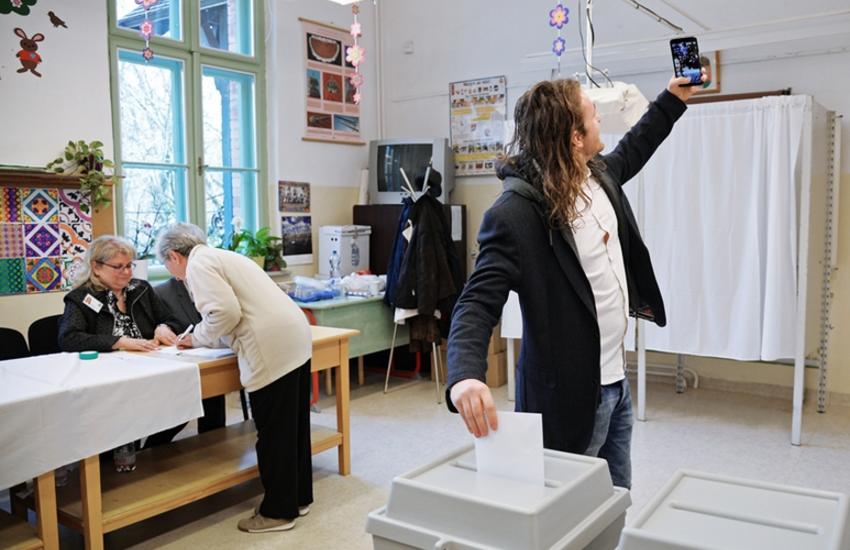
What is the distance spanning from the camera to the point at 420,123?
21.6ft

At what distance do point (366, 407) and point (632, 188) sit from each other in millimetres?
2265

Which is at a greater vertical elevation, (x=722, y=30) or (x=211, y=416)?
(x=722, y=30)

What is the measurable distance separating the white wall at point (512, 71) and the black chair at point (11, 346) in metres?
3.63

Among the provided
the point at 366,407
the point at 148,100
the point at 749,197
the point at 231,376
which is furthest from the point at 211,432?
the point at 749,197

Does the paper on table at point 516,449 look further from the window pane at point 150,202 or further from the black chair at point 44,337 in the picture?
the window pane at point 150,202

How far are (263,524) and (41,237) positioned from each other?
2.22m

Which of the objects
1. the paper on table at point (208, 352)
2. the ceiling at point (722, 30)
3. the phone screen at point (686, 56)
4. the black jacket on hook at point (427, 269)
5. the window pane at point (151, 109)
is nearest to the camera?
the phone screen at point (686, 56)

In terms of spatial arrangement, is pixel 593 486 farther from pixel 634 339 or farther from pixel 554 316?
pixel 634 339

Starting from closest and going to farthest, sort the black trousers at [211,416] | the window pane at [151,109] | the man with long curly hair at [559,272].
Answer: the man with long curly hair at [559,272], the black trousers at [211,416], the window pane at [151,109]

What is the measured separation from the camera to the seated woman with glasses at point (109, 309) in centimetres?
337

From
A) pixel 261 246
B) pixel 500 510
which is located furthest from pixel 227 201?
pixel 500 510

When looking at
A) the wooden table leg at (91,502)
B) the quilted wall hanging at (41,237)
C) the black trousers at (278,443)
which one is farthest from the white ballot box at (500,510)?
the quilted wall hanging at (41,237)

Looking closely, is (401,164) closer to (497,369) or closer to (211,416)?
(497,369)

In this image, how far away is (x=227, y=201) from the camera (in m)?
5.67
